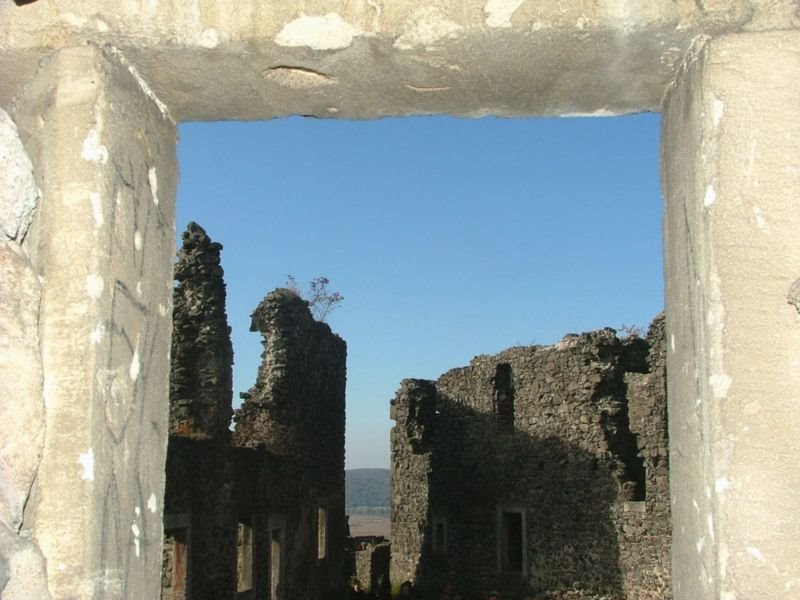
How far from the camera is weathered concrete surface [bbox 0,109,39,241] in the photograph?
84.4 inches

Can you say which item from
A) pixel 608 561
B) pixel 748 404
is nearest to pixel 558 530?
pixel 608 561

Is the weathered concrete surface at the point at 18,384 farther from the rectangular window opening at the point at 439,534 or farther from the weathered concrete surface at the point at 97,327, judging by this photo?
the rectangular window opening at the point at 439,534

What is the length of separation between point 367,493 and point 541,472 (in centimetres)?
6309

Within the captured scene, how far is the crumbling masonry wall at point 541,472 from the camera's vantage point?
16594 millimetres

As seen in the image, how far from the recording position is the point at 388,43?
91.7 inches

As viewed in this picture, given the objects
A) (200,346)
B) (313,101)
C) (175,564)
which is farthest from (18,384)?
(200,346)

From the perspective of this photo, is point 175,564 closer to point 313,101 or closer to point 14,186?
point 313,101

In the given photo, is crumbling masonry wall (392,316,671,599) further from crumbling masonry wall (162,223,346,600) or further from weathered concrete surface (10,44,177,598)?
weathered concrete surface (10,44,177,598)

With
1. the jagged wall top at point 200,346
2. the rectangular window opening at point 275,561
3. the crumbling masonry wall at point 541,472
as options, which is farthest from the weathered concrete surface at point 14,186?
the crumbling masonry wall at point 541,472

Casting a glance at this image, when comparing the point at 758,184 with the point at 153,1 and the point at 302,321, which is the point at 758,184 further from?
the point at 302,321

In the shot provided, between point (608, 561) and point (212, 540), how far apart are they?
7841 mm

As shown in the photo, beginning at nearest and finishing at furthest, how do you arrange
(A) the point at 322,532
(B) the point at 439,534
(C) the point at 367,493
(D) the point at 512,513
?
1. (A) the point at 322,532
2. (D) the point at 512,513
3. (B) the point at 439,534
4. (C) the point at 367,493

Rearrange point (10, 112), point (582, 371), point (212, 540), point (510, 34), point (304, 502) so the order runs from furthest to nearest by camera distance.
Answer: point (582, 371)
point (304, 502)
point (212, 540)
point (10, 112)
point (510, 34)

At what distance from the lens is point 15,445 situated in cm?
206
